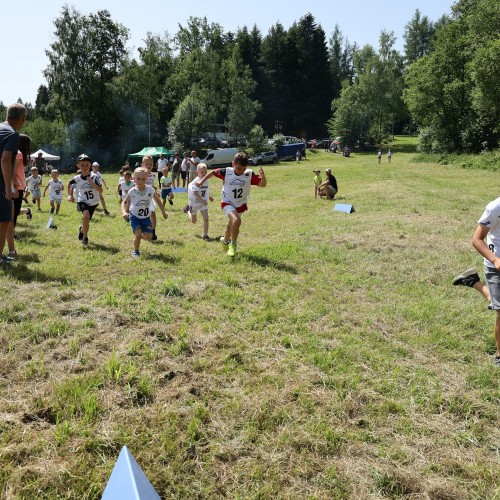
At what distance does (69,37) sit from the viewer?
151 ft

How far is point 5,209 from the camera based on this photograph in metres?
6.20

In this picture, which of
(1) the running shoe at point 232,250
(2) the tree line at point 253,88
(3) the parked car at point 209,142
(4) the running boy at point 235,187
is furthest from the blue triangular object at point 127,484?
(3) the parked car at point 209,142

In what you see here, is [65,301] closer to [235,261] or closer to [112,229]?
[235,261]

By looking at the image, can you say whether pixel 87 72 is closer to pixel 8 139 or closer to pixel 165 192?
pixel 165 192

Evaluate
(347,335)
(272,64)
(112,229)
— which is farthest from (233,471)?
(272,64)

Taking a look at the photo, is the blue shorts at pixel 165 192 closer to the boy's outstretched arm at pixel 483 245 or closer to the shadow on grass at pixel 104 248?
the shadow on grass at pixel 104 248

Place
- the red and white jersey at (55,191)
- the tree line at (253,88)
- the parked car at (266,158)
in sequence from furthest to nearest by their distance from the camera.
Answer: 1. the parked car at (266,158)
2. the tree line at (253,88)
3. the red and white jersey at (55,191)

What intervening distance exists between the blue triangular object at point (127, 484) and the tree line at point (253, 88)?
3674 cm

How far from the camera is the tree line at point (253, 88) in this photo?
39281 millimetres

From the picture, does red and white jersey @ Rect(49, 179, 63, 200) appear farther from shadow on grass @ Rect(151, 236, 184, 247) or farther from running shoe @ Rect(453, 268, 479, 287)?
running shoe @ Rect(453, 268, 479, 287)

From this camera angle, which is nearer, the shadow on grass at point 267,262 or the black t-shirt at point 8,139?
the black t-shirt at point 8,139

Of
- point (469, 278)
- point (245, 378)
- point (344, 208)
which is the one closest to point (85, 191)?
point (245, 378)

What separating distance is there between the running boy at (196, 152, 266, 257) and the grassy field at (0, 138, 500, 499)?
638mm

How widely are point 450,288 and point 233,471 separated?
203 inches
